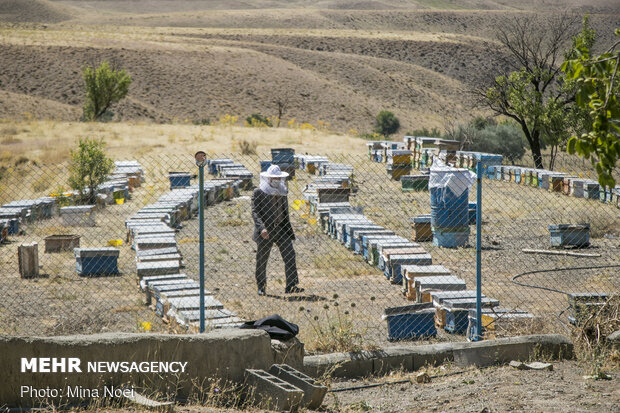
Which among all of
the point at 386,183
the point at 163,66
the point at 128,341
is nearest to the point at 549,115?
the point at 386,183

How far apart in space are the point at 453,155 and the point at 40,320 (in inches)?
760

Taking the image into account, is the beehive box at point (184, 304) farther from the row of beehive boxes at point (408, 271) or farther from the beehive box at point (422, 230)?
the beehive box at point (422, 230)

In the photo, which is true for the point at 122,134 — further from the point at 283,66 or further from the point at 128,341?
the point at 283,66

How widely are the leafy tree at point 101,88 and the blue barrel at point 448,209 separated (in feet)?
112

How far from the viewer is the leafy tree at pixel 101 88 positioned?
44.1 m

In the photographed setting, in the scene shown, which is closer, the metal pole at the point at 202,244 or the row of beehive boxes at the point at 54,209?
the metal pole at the point at 202,244

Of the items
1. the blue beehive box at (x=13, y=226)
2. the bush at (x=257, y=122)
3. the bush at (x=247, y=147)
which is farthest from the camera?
the bush at (x=257, y=122)

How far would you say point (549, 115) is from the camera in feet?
82.6

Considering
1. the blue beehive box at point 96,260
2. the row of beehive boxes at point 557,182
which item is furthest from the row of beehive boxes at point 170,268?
the row of beehive boxes at point 557,182

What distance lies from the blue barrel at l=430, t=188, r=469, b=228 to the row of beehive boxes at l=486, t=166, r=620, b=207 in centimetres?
529

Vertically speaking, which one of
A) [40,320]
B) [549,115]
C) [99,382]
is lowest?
[40,320]

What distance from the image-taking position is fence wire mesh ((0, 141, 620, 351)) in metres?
9.01

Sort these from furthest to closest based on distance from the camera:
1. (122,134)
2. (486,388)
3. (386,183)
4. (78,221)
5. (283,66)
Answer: (283,66) → (122,134) → (386,183) → (78,221) → (486,388)

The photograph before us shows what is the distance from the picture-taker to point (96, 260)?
1225cm
